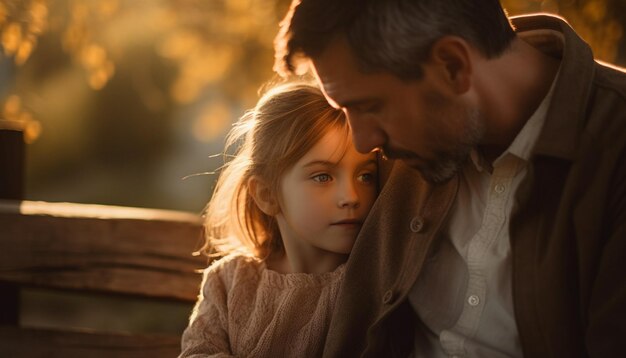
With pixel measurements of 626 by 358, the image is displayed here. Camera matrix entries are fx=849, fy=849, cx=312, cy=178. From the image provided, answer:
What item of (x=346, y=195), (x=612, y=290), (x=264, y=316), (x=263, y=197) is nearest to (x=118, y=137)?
(x=263, y=197)

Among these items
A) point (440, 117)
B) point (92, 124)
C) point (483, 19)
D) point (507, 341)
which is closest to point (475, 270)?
point (507, 341)

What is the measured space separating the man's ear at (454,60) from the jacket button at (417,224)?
1.42ft

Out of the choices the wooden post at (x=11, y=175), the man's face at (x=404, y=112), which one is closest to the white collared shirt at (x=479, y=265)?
the man's face at (x=404, y=112)

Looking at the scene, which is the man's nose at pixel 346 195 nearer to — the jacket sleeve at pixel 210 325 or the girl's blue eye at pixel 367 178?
the girl's blue eye at pixel 367 178

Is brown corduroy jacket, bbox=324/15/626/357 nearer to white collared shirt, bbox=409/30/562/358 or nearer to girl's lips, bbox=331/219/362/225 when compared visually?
white collared shirt, bbox=409/30/562/358

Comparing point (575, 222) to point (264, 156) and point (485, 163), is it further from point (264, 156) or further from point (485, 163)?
point (264, 156)

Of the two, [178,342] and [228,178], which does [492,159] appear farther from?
[178,342]

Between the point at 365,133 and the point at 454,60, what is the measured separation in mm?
310

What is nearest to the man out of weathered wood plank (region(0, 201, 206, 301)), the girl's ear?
the girl's ear

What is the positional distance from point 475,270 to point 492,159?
13.0 inches

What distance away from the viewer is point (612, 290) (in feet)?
6.67

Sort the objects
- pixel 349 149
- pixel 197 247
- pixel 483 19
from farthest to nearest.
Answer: pixel 197 247, pixel 349 149, pixel 483 19

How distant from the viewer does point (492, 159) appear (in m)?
2.46

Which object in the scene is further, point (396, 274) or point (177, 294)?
point (177, 294)
